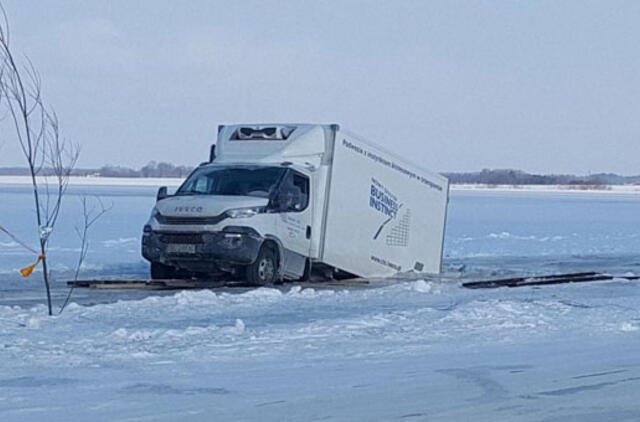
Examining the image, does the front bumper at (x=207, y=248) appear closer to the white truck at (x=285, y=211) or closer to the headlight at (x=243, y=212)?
the white truck at (x=285, y=211)

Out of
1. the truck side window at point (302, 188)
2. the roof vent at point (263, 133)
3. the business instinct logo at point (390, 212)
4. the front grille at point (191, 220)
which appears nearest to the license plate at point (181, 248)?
the front grille at point (191, 220)

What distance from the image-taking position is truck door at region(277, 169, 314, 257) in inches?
709

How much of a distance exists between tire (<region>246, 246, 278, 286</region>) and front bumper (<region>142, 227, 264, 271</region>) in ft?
0.46

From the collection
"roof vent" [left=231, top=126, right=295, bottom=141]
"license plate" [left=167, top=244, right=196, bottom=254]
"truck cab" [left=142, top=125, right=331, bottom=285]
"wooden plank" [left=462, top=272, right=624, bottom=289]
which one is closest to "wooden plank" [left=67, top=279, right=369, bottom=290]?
"truck cab" [left=142, top=125, right=331, bottom=285]

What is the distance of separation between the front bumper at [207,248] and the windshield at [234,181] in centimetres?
97

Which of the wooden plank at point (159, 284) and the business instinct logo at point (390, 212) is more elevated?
the business instinct logo at point (390, 212)

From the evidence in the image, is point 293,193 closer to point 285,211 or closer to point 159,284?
point 285,211

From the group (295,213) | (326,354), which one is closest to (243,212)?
(295,213)

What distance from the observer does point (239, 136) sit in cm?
1920

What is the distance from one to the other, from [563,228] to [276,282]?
24597 mm

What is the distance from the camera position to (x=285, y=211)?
59.3 ft

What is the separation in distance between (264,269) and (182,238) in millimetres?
1429

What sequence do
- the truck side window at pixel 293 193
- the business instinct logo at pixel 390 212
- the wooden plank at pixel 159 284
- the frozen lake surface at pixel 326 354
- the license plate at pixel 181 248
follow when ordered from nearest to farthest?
the frozen lake surface at pixel 326 354, the license plate at pixel 181 248, the wooden plank at pixel 159 284, the truck side window at pixel 293 193, the business instinct logo at pixel 390 212

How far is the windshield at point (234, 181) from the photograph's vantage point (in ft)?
59.5
